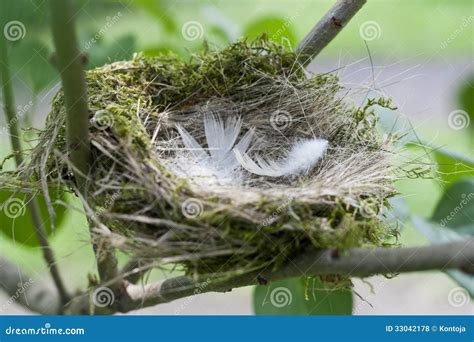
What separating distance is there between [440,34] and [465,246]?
4209mm

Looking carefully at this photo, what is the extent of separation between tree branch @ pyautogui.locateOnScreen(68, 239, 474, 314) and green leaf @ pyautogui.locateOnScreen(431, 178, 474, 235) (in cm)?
56

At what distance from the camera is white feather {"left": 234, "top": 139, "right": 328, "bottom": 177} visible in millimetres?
1495

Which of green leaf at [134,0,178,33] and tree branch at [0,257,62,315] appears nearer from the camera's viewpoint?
tree branch at [0,257,62,315]

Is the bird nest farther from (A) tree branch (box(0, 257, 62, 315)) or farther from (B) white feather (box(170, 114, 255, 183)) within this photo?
(A) tree branch (box(0, 257, 62, 315))

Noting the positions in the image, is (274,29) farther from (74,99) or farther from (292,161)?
(74,99)

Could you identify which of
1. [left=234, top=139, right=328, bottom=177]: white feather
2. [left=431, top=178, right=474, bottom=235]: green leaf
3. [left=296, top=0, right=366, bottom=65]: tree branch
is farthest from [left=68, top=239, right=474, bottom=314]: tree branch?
[left=296, top=0, right=366, bottom=65]: tree branch

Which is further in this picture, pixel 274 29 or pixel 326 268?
pixel 274 29

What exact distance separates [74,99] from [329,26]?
30.3 inches

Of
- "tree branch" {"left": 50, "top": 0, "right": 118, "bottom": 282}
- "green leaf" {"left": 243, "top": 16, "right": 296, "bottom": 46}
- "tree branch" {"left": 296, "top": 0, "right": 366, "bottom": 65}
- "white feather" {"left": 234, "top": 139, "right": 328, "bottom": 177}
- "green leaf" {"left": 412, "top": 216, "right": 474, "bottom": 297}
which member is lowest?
"green leaf" {"left": 412, "top": 216, "right": 474, "bottom": 297}

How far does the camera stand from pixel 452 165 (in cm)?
155

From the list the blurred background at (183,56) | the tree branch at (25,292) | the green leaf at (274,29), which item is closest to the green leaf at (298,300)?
the blurred background at (183,56)

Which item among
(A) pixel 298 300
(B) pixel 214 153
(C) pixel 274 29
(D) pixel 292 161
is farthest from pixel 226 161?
(C) pixel 274 29

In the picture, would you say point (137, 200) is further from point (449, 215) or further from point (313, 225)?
point (449, 215)

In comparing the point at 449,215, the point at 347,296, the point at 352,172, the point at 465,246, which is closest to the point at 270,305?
the point at 347,296
